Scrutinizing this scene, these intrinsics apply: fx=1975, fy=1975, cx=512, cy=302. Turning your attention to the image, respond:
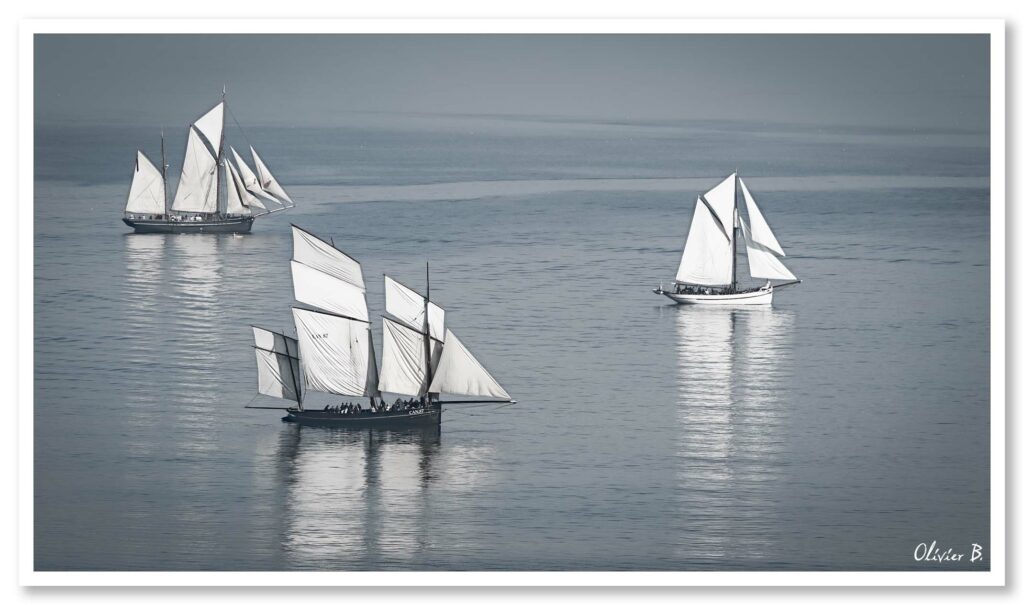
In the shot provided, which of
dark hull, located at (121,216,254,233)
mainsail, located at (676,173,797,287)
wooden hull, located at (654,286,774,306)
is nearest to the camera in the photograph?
mainsail, located at (676,173,797,287)

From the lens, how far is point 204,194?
49.8 meters

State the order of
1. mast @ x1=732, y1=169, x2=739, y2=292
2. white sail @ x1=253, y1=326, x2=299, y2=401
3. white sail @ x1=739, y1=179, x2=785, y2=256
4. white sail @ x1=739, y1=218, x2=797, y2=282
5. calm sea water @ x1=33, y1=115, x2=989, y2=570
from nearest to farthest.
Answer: calm sea water @ x1=33, y1=115, x2=989, y2=570 → white sail @ x1=253, y1=326, x2=299, y2=401 → mast @ x1=732, y1=169, x2=739, y2=292 → white sail @ x1=739, y1=179, x2=785, y2=256 → white sail @ x1=739, y1=218, x2=797, y2=282

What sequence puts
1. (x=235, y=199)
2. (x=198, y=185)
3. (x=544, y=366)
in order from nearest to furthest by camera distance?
(x=544, y=366), (x=235, y=199), (x=198, y=185)

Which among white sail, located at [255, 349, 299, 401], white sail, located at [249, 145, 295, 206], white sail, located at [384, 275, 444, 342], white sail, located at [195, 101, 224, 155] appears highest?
white sail, located at [195, 101, 224, 155]

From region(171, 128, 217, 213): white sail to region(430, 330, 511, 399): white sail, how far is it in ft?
49.4

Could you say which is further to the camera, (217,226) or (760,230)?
(217,226)

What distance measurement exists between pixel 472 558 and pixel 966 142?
8.88 metres

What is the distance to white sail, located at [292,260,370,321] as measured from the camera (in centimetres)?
3077

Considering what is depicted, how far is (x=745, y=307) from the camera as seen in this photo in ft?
135

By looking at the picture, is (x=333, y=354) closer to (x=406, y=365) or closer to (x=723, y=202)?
(x=406, y=365)

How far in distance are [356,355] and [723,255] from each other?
12.7 meters

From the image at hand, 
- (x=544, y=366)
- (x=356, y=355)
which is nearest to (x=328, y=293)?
(x=356, y=355)

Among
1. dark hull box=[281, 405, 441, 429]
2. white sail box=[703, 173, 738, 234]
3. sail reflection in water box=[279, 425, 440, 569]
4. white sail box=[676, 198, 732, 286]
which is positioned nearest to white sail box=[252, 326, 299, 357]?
dark hull box=[281, 405, 441, 429]
